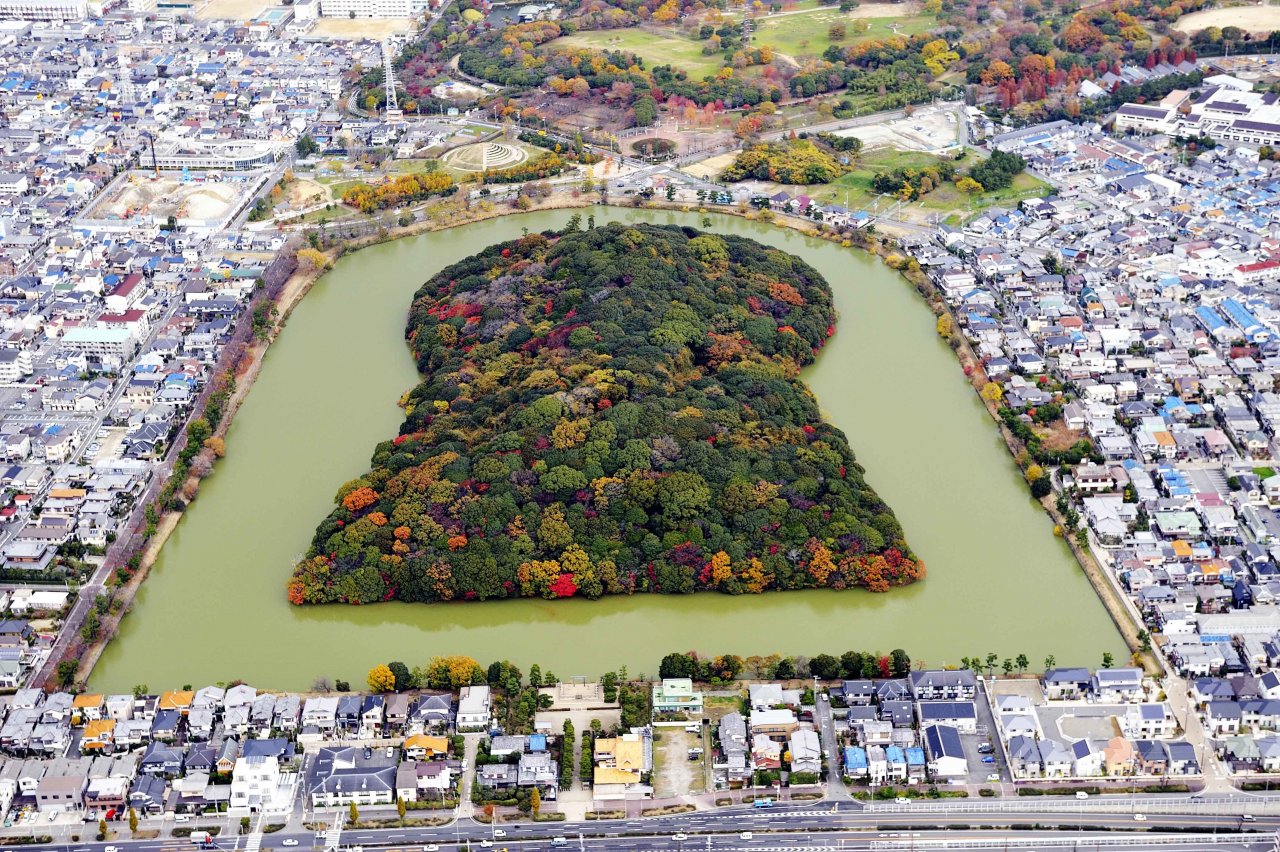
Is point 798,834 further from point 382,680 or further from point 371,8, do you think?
point 371,8

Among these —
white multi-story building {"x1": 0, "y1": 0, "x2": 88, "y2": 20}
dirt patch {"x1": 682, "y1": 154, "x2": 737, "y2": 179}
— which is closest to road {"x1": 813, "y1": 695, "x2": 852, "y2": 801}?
dirt patch {"x1": 682, "y1": 154, "x2": 737, "y2": 179}

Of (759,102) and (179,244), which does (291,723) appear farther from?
(759,102)

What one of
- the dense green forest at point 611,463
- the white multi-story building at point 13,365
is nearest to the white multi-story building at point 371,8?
the dense green forest at point 611,463

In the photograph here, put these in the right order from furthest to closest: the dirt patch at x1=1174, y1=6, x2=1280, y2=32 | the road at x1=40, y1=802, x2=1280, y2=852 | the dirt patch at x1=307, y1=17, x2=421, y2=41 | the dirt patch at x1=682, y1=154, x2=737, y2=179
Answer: the dirt patch at x1=307, y1=17, x2=421, y2=41, the dirt patch at x1=1174, y1=6, x2=1280, y2=32, the dirt patch at x1=682, y1=154, x2=737, y2=179, the road at x1=40, y1=802, x2=1280, y2=852

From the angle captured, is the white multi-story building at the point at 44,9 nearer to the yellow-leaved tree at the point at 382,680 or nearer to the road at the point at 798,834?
the yellow-leaved tree at the point at 382,680

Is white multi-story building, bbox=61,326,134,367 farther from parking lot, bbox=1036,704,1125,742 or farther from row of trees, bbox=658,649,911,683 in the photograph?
parking lot, bbox=1036,704,1125,742

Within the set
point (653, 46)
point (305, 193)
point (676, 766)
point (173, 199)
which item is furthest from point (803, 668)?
point (653, 46)

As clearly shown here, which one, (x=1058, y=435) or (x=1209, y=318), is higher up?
(x=1209, y=318)

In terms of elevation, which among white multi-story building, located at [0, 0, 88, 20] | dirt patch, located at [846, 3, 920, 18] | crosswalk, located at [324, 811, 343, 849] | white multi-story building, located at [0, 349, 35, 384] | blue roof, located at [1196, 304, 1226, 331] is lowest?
crosswalk, located at [324, 811, 343, 849]
